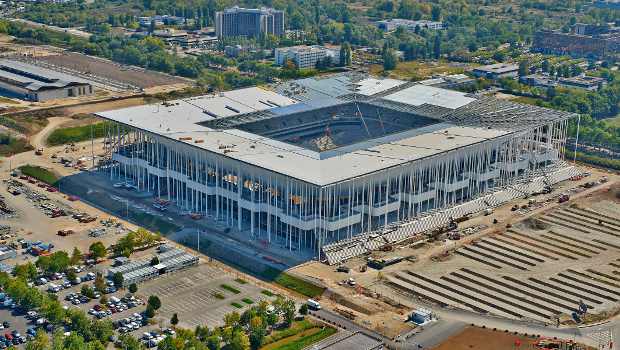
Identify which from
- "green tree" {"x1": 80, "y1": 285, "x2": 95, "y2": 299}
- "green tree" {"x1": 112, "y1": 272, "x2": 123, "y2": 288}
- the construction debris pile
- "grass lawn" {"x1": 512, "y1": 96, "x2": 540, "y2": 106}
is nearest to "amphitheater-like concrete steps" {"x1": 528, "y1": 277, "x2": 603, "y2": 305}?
"green tree" {"x1": 112, "y1": 272, "x2": 123, "y2": 288}

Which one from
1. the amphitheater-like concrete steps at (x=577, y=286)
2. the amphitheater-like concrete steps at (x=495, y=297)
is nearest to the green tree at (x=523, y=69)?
the amphitheater-like concrete steps at (x=577, y=286)

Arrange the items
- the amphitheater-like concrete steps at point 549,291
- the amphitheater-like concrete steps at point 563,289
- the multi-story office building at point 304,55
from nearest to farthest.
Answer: the amphitheater-like concrete steps at point 549,291, the amphitheater-like concrete steps at point 563,289, the multi-story office building at point 304,55

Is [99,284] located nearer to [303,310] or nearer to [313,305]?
[303,310]

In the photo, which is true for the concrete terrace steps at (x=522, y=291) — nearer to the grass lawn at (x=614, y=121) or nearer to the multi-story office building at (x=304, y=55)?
the grass lawn at (x=614, y=121)

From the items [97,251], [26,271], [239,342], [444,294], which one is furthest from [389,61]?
[239,342]

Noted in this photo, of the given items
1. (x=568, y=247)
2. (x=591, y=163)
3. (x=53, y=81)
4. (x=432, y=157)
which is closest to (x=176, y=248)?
(x=432, y=157)

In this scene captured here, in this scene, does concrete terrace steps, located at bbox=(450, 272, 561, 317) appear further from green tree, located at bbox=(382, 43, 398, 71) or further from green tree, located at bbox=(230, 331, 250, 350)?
green tree, located at bbox=(382, 43, 398, 71)
